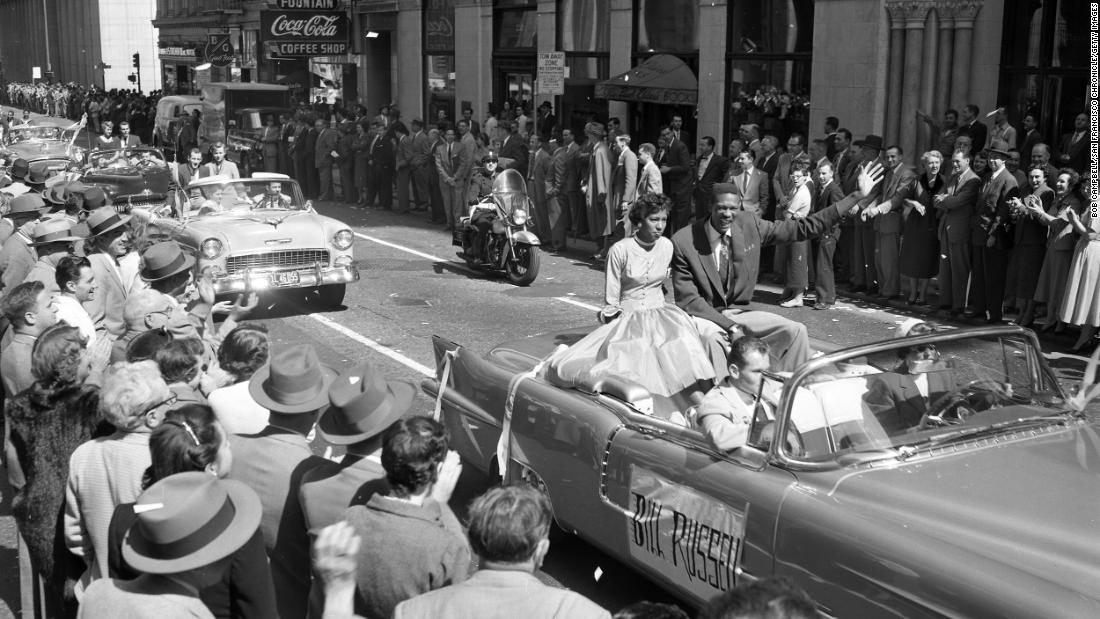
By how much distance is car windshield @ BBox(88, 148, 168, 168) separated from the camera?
20.3 metres

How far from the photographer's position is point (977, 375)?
5.29 m

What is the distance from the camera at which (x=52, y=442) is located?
484cm

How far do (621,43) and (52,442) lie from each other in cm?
2044

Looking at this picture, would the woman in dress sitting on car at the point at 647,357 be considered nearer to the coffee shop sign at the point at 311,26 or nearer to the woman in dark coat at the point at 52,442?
the woman in dark coat at the point at 52,442

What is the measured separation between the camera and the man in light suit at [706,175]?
16.1m

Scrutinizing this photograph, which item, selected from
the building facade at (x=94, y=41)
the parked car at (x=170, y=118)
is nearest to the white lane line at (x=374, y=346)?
the parked car at (x=170, y=118)

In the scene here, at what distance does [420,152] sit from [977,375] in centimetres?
1804

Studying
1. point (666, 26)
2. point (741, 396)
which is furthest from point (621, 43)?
point (741, 396)

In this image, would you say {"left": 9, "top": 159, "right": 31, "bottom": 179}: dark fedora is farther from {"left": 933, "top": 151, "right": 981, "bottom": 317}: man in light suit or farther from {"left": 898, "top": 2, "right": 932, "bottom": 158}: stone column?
{"left": 898, "top": 2, "right": 932, "bottom": 158}: stone column

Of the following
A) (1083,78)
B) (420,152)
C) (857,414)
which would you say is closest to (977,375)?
(857,414)

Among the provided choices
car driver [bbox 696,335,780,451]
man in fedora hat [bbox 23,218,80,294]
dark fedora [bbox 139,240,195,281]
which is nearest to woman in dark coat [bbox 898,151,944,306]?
car driver [bbox 696,335,780,451]

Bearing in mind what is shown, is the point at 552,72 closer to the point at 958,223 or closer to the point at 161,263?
the point at 958,223

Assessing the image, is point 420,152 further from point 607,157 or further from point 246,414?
point 246,414

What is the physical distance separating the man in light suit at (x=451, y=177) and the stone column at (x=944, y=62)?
7924mm
